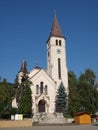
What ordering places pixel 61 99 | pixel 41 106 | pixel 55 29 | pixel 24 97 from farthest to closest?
1. pixel 55 29
2. pixel 41 106
3. pixel 61 99
4. pixel 24 97

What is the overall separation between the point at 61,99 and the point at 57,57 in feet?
34.1

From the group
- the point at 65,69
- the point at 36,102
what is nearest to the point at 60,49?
the point at 65,69

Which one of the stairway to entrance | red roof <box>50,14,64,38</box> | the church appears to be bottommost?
the stairway to entrance

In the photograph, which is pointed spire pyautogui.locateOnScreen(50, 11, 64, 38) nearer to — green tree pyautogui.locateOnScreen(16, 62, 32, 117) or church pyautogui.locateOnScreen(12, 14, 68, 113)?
church pyautogui.locateOnScreen(12, 14, 68, 113)

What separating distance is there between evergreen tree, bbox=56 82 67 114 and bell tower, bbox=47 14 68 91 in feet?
9.06

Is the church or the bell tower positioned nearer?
the church

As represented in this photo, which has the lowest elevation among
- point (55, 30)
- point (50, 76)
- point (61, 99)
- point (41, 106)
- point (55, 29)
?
point (41, 106)

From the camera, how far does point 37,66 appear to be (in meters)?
66.8

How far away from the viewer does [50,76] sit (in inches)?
2404

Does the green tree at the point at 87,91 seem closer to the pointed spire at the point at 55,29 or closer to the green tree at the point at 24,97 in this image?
the pointed spire at the point at 55,29

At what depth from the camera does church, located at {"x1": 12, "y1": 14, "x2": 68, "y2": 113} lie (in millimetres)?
58469

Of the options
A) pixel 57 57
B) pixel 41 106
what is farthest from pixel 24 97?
pixel 57 57

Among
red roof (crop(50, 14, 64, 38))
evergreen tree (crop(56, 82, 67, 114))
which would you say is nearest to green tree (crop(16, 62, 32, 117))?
evergreen tree (crop(56, 82, 67, 114))

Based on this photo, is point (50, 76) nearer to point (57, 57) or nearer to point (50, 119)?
point (57, 57)
